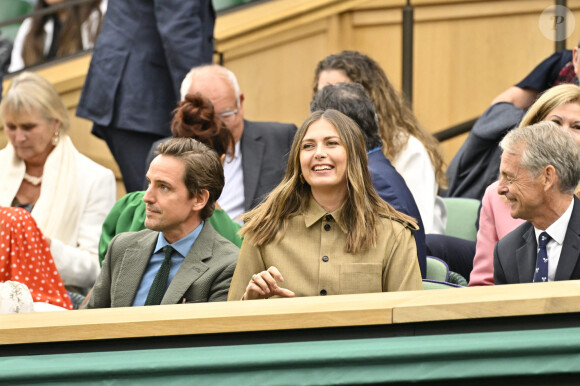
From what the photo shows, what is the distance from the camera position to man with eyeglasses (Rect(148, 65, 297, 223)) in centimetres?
414

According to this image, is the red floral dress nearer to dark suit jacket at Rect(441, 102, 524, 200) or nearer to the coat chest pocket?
the coat chest pocket

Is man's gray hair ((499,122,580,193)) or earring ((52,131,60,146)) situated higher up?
earring ((52,131,60,146))

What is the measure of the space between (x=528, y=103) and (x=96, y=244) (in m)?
1.84

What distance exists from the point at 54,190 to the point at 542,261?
6.57 feet

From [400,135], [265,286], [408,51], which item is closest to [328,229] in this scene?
[265,286]

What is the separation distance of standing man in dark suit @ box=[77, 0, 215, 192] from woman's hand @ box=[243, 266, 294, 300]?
7.33 feet

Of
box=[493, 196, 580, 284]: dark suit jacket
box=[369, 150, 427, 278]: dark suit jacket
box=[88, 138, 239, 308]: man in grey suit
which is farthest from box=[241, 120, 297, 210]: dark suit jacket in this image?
box=[493, 196, 580, 284]: dark suit jacket

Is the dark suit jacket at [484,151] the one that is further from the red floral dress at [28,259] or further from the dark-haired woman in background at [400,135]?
the red floral dress at [28,259]

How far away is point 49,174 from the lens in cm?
412

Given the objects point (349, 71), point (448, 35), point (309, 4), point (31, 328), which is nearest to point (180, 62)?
point (349, 71)

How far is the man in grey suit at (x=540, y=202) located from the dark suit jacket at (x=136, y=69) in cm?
213

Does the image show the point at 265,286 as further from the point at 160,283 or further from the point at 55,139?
the point at 55,139

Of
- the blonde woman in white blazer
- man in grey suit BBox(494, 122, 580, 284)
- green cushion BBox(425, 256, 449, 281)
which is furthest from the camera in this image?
the blonde woman in white blazer

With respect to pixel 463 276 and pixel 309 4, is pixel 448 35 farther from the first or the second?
pixel 463 276
